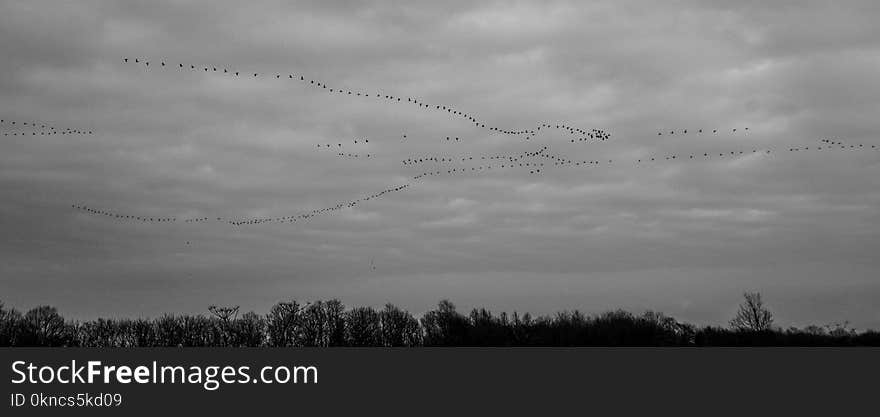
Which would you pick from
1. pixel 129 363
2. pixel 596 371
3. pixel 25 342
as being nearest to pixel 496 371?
pixel 596 371

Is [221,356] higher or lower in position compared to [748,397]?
higher

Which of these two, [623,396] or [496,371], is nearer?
[623,396]

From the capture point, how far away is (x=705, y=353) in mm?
93000

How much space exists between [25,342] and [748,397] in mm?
171453

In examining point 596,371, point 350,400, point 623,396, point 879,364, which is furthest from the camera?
point 879,364

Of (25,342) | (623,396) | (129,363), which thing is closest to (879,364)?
(623,396)

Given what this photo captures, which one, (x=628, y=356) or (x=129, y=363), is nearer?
(x=129, y=363)

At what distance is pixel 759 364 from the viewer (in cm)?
8738

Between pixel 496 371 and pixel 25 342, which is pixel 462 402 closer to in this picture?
pixel 496 371

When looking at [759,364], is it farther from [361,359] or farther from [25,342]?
[25,342]

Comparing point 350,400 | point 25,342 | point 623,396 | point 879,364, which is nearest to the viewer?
point 350,400

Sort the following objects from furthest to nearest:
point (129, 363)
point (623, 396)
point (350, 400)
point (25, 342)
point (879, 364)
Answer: point (25, 342)
point (879, 364)
point (623, 396)
point (350, 400)
point (129, 363)

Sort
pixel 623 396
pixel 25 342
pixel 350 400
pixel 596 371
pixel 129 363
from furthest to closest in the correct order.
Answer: pixel 25 342 → pixel 596 371 → pixel 623 396 → pixel 350 400 → pixel 129 363

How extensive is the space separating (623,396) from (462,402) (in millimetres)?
15091
